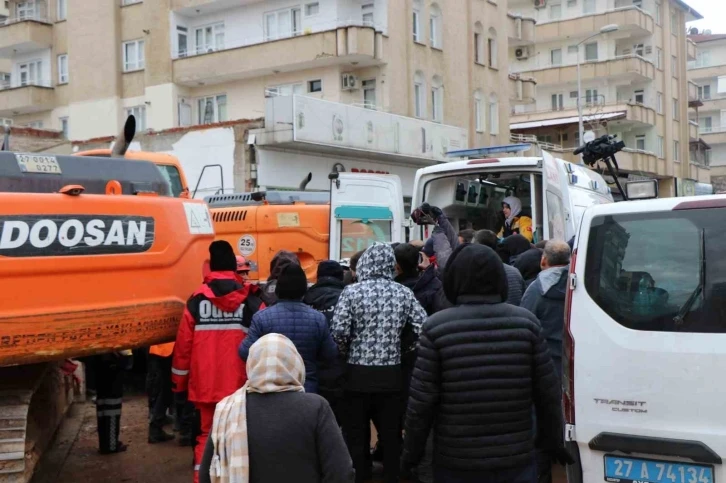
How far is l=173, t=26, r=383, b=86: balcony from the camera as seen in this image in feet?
86.4

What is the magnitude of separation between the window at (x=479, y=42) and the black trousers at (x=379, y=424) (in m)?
29.1

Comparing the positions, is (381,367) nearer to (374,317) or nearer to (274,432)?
(374,317)

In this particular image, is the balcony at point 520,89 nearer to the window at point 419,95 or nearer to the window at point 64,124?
the window at point 419,95

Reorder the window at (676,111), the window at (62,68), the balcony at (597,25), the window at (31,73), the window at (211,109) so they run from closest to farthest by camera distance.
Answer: the window at (211,109) < the window at (62,68) < the window at (31,73) < the balcony at (597,25) < the window at (676,111)

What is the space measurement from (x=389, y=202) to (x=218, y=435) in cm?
816

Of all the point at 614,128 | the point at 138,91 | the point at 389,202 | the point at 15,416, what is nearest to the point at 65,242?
the point at 15,416

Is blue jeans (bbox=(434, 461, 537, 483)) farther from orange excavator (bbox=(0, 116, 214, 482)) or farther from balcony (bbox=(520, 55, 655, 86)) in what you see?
balcony (bbox=(520, 55, 655, 86))

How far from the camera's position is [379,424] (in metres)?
6.27

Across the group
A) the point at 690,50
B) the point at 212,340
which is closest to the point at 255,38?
the point at 212,340

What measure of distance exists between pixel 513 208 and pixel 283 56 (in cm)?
1786

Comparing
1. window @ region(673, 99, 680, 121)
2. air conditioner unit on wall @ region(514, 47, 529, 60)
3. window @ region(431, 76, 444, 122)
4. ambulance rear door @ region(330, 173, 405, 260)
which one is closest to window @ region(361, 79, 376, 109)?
window @ region(431, 76, 444, 122)

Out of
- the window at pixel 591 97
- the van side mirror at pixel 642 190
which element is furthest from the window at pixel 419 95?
the van side mirror at pixel 642 190

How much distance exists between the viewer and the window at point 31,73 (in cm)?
3544

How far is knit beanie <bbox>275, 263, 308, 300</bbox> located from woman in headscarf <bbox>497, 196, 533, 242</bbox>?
5503 millimetres
